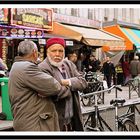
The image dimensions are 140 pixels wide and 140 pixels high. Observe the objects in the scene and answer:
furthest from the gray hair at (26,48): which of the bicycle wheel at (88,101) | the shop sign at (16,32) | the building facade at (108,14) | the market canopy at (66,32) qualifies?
the building facade at (108,14)

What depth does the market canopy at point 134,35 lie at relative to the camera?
21597 mm

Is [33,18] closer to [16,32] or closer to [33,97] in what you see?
[16,32]

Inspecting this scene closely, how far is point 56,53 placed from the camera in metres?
3.68

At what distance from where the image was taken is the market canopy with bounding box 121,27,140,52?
21.6 metres

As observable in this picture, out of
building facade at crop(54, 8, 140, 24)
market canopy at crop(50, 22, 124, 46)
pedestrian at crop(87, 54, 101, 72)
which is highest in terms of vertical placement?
building facade at crop(54, 8, 140, 24)

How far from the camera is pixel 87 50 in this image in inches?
754

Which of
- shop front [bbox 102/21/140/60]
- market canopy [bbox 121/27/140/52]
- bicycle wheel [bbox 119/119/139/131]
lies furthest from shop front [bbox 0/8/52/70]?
bicycle wheel [bbox 119/119/139/131]

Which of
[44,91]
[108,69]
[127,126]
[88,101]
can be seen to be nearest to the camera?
[44,91]

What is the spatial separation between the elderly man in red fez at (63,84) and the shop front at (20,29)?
30.2 ft

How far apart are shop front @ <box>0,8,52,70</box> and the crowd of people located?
923 centimetres

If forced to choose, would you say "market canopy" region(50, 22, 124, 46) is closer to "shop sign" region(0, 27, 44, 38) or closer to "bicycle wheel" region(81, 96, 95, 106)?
"shop sign" region(0, 27, 44, 38)

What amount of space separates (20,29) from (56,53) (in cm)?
1004

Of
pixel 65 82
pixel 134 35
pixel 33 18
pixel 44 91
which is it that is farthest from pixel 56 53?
pixel 134 35

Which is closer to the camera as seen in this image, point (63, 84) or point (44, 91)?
point (44, 91)
